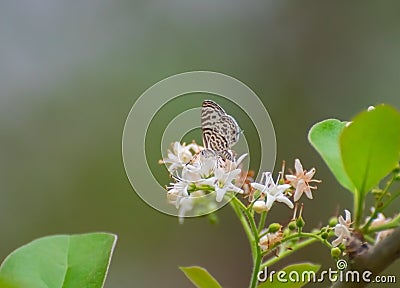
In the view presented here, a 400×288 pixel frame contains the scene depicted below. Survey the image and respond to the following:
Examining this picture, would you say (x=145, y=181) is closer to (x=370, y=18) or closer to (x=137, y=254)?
(x=137, y=254)

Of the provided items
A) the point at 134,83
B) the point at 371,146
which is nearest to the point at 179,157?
the point at 371,146

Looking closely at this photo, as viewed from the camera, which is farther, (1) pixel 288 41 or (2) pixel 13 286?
(1) pixel 288 41

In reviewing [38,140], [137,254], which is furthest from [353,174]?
[38,140]

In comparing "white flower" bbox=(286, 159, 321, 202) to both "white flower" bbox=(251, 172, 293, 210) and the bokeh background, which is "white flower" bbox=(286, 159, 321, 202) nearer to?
"white flower" bbox=(251, 172, 293, 210)

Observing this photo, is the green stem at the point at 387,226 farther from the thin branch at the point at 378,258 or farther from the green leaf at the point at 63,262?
the green leaf at the point at 63,262

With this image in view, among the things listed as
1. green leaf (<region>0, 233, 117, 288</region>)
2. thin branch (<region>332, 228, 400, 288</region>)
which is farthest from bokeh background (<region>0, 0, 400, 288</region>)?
thin branch (<region>332, 228, 400, 288</region>)

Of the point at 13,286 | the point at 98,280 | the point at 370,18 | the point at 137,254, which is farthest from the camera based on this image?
the point at 370,18
